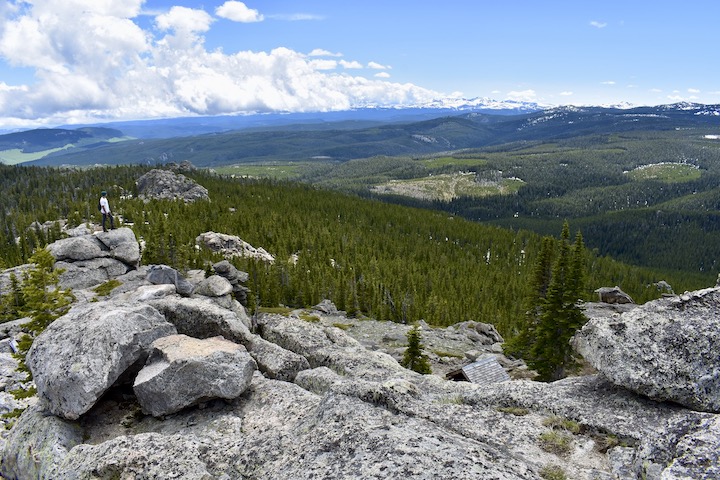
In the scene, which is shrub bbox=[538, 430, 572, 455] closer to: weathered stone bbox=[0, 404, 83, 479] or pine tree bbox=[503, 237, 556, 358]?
weathered stone bbox=[0, 404, 83, 479]

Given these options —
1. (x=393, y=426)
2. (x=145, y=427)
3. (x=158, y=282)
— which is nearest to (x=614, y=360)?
(x=393, y=426)

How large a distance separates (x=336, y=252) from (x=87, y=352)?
118314mm

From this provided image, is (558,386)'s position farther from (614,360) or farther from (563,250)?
(563,250)

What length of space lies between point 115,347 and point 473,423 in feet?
51.9

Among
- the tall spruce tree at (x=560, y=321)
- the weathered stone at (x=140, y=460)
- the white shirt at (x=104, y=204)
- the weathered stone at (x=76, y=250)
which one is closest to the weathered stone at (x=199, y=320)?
the weathered stone at (x=140, y=460)

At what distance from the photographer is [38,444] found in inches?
671

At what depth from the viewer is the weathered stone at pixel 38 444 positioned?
16375mm

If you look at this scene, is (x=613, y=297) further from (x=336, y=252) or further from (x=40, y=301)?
(x=40, y=301)

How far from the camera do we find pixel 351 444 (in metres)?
12.8

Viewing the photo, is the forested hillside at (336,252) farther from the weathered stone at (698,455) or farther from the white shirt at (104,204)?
the weathered stone at (698,455)

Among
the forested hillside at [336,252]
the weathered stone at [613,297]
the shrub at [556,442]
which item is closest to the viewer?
the shrub at [556,442]

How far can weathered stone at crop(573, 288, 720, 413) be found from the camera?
1511 centimetres

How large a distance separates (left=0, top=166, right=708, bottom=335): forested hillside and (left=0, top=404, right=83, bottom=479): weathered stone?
2226 inches

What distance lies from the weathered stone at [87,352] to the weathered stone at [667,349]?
68.1 feet
